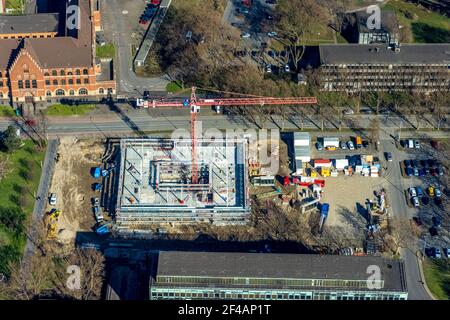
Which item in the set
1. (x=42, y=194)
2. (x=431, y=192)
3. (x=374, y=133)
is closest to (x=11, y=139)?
(x=42, y=194)

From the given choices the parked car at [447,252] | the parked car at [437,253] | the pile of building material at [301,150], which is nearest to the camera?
the parked car at [437,253]

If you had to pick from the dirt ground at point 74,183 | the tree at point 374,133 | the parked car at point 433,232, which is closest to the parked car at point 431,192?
the parked car at point 433,232

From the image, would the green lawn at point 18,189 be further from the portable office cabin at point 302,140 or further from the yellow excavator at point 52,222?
the portable office cabin at point 302,140

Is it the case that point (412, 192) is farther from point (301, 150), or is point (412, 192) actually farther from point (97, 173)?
point (97, 173)

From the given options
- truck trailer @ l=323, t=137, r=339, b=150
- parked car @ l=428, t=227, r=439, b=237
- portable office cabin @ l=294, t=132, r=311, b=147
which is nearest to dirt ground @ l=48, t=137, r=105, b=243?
portable office cabin @ l=294, t=132, r=311, b=147

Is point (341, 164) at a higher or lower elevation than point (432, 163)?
lower
